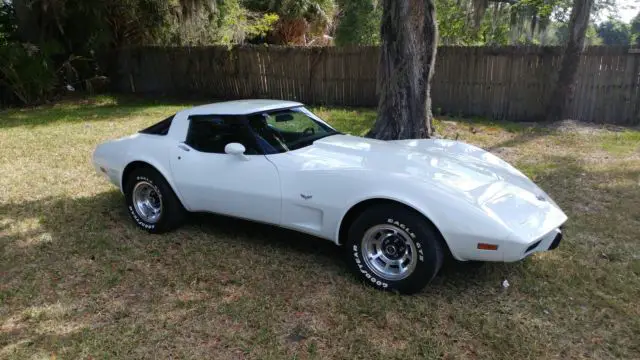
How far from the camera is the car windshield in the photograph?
12.9 feet

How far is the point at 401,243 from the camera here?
3.27m

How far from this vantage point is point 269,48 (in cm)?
1381

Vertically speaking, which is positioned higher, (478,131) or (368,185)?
(368,185)

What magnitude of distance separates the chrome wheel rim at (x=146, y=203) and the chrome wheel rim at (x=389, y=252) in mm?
2266

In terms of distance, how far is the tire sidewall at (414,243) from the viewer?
10.1 ft

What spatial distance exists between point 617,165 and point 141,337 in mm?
6725

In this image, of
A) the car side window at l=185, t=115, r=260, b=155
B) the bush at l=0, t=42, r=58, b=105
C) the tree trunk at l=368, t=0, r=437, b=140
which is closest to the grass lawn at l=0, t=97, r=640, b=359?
the car side window at l=185, t=115, r=260, b=155

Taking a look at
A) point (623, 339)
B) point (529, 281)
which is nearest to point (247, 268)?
point (529, 281)

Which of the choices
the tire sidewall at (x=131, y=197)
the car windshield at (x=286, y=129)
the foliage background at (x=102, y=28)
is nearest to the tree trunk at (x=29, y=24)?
the foliage background at (x=102, y=28)

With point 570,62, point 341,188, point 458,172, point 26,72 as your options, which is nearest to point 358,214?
point 341,188

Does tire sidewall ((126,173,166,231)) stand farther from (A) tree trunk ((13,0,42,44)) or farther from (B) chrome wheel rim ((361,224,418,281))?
(A) tree trunk ((13,0,42,44))

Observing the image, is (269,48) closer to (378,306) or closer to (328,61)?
(328,61)

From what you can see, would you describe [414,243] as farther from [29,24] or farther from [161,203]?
[29,24]

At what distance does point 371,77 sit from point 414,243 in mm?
9808
